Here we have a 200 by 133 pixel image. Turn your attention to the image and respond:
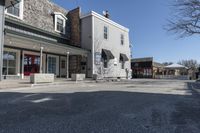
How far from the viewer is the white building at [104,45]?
2242 cm

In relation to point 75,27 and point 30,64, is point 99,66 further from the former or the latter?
point 30,64

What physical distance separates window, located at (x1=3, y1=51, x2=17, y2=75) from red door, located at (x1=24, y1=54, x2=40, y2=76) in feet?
3.79

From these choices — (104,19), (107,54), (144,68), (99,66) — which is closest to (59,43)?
(99,66)

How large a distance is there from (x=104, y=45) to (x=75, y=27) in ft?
12.9

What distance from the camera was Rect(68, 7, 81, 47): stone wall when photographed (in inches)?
912

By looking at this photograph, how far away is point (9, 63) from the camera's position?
17000 millimetres

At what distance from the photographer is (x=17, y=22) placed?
54.5 feet

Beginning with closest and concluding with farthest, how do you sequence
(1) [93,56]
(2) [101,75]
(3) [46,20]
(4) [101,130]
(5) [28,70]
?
1. (4) [101,130]
2. (5) [28,70]
3. (3) [46,20]
4. (1) [93,56]
5. (2) [101,75]

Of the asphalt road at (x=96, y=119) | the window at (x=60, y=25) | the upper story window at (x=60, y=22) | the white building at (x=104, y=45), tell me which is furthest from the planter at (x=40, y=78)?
the window at (x=60, y=25)

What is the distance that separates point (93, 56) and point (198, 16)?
11.3 meters

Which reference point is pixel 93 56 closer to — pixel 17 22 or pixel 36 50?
pixel 36 50

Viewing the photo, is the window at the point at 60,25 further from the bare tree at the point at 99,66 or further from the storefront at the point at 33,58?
the bare tree at the point at 99,66

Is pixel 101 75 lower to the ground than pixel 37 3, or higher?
lower

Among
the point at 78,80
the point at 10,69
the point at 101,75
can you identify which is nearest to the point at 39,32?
the point at 10,69
